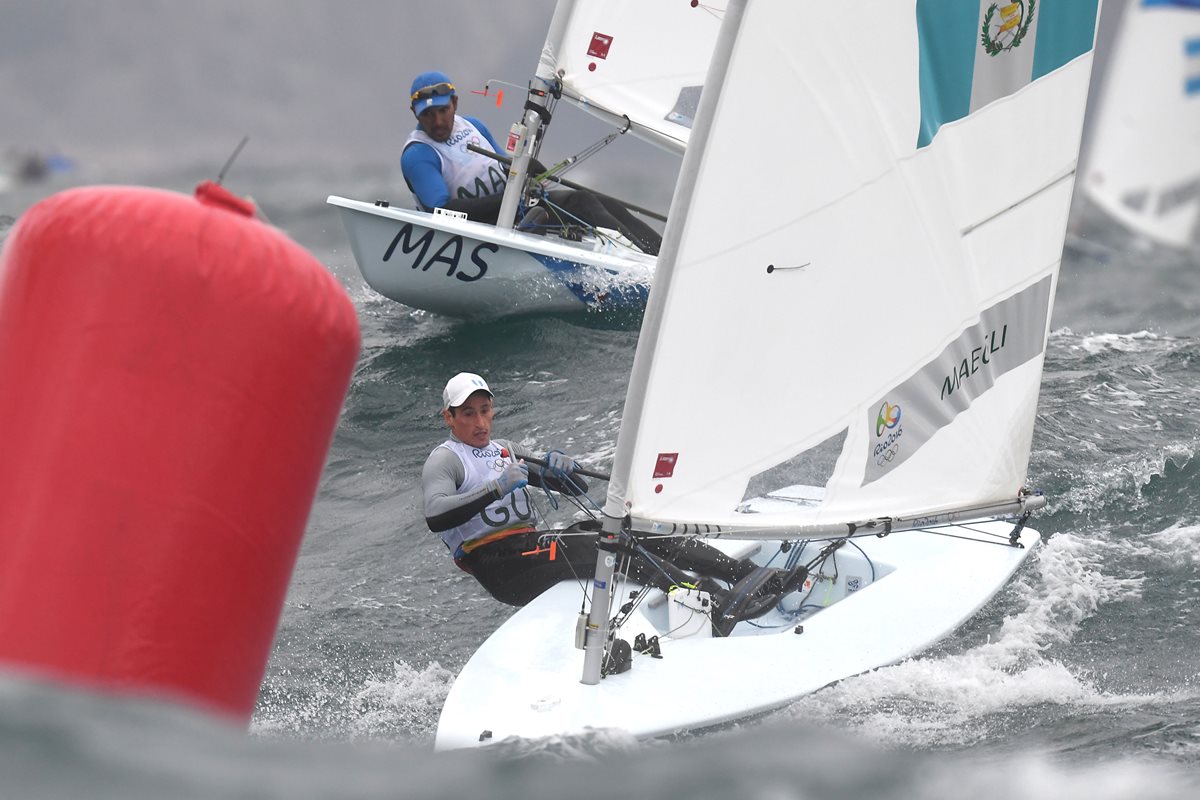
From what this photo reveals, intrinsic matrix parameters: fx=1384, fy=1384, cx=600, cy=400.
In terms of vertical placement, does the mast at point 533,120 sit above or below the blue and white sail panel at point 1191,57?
above

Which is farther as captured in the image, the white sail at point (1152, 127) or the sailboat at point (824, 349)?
the sailboat at point (824, 349)

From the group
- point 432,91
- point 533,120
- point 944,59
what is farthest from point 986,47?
point 432,91

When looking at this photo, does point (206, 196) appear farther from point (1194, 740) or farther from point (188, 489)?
point (1194, 740)

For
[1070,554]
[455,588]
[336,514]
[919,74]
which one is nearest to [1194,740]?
[1070,554]

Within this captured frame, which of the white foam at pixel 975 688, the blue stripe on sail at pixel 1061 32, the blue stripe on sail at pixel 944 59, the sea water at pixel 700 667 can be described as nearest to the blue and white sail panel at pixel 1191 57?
the blue stripe on sail at pixel 944 59

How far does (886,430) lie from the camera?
15.0ft

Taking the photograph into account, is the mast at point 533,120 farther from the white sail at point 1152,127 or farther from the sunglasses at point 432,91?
the white sail at point 1152,127

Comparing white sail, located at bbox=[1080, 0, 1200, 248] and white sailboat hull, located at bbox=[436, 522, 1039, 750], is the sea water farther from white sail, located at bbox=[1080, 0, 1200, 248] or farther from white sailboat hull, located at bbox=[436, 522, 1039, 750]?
white sail, located at bbox=[1080, 0, 1200, 248]

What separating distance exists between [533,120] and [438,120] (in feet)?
1.87

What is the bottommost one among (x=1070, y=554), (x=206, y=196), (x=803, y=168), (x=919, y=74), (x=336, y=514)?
(x=336, y=514)

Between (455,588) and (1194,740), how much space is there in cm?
284

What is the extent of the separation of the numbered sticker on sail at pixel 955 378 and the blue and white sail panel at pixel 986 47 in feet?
2.43

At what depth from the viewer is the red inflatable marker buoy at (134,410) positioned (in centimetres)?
263

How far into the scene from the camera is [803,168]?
407cm
